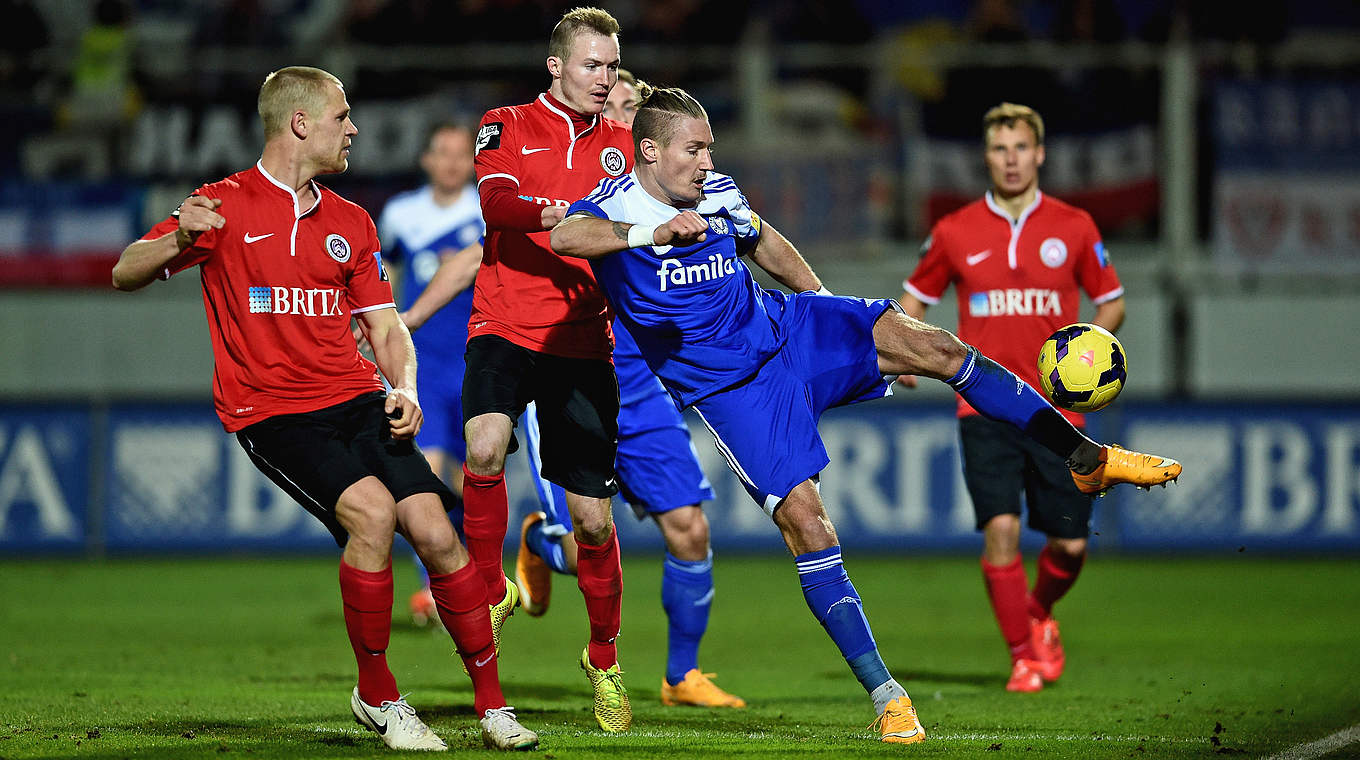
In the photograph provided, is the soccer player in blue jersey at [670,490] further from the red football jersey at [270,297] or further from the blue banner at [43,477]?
the blue banner at [43,477]

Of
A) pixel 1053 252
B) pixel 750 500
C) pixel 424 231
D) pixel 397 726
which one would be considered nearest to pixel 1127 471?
pixel 1053 252

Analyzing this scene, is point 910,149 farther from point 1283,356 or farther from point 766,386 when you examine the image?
point 766,386

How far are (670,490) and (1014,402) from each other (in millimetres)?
1662

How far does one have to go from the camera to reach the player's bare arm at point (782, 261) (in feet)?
20.1

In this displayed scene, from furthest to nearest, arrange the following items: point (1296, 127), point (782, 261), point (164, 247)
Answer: point (1296, 127), point (782, 261), point (164, 247)

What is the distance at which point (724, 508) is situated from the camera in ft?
43.8

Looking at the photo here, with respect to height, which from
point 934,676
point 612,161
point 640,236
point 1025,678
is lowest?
point 934,676

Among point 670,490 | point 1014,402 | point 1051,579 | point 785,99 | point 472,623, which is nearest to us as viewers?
point 472,623

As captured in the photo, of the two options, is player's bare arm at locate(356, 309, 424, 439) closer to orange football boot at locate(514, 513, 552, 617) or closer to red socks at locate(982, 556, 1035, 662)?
orange football boot at locate(514, 513, 552, 617)

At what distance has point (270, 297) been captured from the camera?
5.42 m

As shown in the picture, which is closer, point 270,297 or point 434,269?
point 270,297

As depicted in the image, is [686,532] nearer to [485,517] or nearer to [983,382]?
[485,517]

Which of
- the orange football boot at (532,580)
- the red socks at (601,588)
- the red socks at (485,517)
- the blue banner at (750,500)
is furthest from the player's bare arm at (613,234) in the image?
the blue banner at (750,500)

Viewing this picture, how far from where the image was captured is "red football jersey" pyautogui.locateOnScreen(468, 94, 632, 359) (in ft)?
21.0
